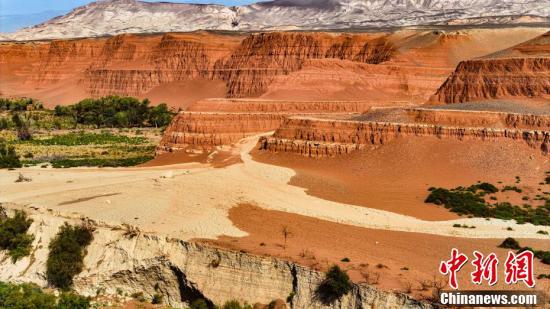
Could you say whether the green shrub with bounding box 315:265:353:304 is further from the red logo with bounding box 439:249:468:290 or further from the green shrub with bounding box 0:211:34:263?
the green shrub with bounding box 0:211:34:263

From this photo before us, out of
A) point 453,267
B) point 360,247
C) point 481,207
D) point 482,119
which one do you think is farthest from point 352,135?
point 453,267

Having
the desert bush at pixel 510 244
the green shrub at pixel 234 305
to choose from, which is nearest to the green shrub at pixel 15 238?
the green shrub at pixel 234 305

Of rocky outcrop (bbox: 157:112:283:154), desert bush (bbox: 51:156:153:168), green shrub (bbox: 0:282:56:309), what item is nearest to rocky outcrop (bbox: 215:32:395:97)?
rocky outcrop (bbox: 157:112:283:154)

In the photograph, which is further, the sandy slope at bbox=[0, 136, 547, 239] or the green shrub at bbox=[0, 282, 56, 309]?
the sandy slope at bbox=[0, 136, 547, 239]

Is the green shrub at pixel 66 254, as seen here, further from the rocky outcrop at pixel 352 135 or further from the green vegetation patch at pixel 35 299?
the rocky outcrop at pixel 352 135

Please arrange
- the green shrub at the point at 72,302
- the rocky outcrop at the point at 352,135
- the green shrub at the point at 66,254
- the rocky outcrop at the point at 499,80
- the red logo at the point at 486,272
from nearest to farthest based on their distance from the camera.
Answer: the red logo at the point at 486,272 < the green shrub at the point at 72,302 < the green shrub at the point at 66,254 < the rocky outcrop at the point at 352,135 < the rocky outcrop at the point at 499,80

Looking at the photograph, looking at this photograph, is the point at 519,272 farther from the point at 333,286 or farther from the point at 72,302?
the point at 72,302

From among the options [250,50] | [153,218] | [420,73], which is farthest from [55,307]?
[250,50]
